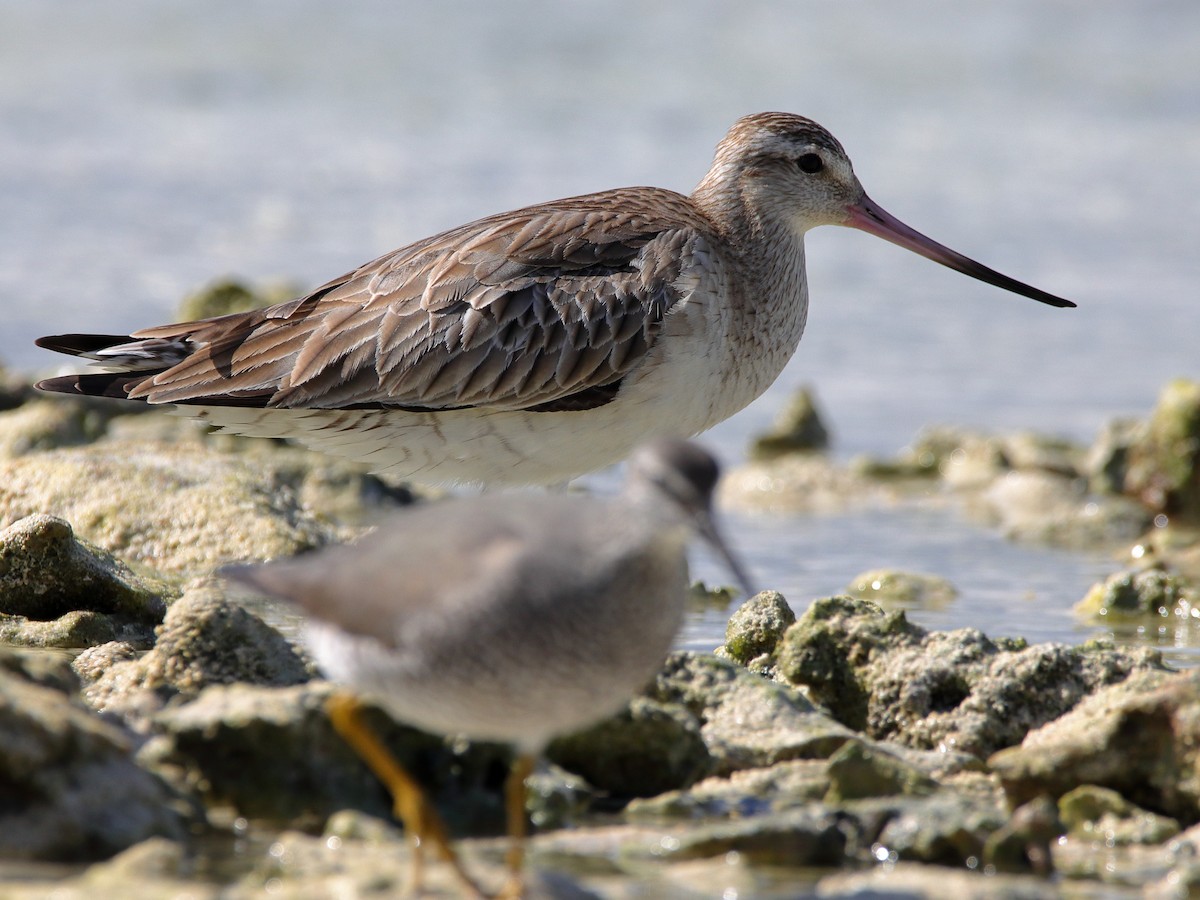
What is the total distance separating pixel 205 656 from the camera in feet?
16.7

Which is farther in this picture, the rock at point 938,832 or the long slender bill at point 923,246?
the long slender bill at point 923,246

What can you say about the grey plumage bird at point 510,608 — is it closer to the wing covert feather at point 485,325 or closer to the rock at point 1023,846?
the rock at point 1023,846

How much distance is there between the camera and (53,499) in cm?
749

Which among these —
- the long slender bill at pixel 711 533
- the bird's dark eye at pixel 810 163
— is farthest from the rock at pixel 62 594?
the bird's dark eye at pixel 810 163

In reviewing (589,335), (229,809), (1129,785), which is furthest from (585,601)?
(589,335)

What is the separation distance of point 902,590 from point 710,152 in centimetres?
1150

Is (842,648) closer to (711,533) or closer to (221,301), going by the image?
(711,533)

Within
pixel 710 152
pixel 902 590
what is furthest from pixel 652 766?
pixel 710 152

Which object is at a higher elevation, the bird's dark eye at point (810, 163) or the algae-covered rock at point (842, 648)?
the bird's dark eye at point (810, 163)

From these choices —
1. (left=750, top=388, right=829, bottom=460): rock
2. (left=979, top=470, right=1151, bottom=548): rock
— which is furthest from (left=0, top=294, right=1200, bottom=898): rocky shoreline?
(left=750, top=388, right=829, bottom=460): rock

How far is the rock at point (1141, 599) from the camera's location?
7457 mm

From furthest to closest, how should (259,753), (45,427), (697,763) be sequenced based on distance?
(45,427) < (697,763) < (259,753)

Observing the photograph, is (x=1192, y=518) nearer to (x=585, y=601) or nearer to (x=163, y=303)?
(x=585, y=601)

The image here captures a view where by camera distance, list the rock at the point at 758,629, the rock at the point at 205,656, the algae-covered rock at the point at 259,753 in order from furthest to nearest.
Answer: the rock at the point at 758,629, the rock at the point at 205,656, the algae-covered rock at the point at 259,753
